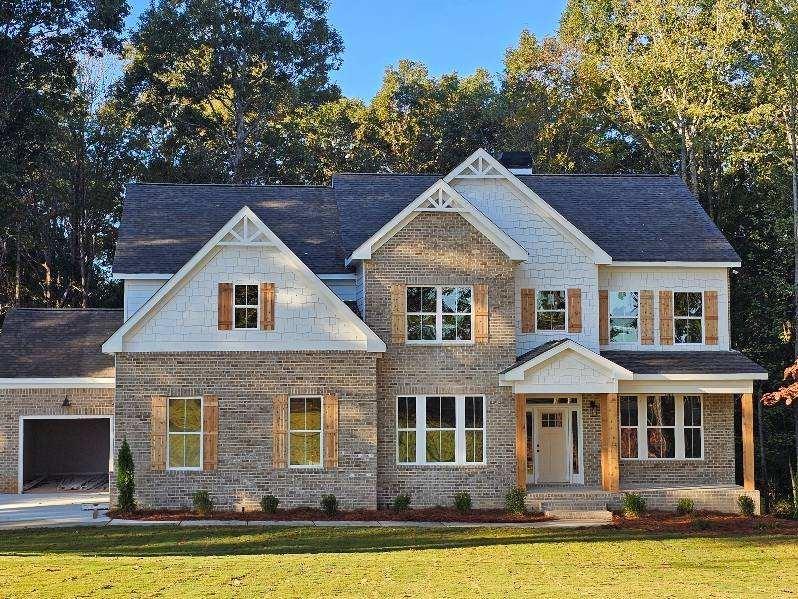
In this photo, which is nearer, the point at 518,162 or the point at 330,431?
the point at 330,431

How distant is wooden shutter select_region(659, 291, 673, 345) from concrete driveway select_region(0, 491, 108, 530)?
15290 mm

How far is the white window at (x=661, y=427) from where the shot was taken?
29125 millimetres

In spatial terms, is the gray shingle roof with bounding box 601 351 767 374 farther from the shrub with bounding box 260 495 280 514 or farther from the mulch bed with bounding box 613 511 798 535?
the shrub with bounding box 260 495 280 514

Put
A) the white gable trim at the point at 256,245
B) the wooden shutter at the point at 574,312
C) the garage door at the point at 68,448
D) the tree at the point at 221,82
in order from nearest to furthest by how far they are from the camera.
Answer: the white gable trim at the point at 256,245
the wooden shutter at the point at 574,312
the garage door at the point at 68,448
the tree at the point at 221,82

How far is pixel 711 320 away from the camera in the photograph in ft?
98.6

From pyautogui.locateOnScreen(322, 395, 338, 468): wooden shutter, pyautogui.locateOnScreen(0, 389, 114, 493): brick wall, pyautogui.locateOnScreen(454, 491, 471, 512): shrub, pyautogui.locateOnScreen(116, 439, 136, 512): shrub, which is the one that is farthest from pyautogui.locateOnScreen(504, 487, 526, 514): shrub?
pyautogui.locateOnScreen(0, 389, 114, 493): brick wall

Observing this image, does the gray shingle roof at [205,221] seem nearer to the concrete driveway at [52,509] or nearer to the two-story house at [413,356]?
the two-story house at [413,356]

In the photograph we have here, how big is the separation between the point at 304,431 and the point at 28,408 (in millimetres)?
8526

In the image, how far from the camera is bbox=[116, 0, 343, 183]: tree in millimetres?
48500

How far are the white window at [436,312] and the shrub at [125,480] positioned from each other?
24.2 feet

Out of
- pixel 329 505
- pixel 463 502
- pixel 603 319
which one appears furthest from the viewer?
pixel 603 319

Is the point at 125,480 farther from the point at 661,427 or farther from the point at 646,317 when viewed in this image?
the point at 646,317

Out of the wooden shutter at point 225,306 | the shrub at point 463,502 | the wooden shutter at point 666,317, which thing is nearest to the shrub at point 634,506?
the shrub at point 463,502

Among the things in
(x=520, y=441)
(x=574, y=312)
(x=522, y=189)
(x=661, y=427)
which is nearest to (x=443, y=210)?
(x=522, y=189)
